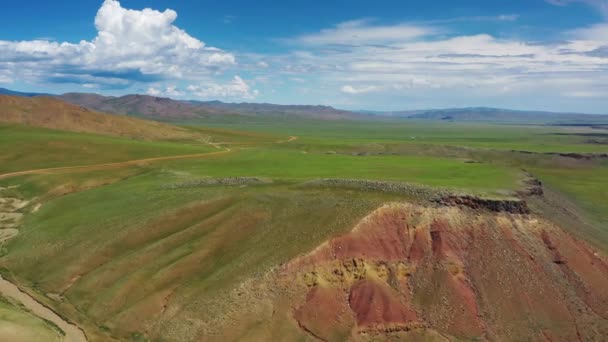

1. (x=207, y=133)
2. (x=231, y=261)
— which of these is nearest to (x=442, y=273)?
(x=231, y=261)

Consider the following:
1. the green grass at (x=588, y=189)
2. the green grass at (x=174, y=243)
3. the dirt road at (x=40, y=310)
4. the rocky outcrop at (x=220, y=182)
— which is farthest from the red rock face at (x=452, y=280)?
the rocky outcrop at (x=220, y=182)

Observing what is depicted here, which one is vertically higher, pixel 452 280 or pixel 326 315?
pixel 452 280

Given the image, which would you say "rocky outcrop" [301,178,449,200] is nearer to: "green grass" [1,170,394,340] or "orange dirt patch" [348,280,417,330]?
"green grass" [1,170,394,340]

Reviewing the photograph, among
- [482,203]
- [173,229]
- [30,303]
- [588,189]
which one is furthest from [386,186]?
[588,189]

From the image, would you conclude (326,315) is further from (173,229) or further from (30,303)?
(30,303)

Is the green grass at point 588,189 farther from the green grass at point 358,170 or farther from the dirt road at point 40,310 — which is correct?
the dirt road at point 40,310
